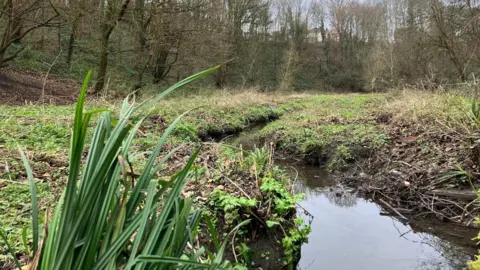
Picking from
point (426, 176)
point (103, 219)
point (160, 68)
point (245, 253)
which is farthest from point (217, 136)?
point (160, 68)

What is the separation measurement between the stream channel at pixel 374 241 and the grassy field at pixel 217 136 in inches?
41.0

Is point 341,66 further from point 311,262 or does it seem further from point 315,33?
point 311,262

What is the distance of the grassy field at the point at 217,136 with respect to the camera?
10.2ft

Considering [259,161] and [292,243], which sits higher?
[259,161]

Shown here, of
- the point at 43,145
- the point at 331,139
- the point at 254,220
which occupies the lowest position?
the point at 331,139

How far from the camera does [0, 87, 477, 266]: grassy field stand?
311 cm

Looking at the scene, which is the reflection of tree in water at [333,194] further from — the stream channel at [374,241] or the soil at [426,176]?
the soil at [426,176]

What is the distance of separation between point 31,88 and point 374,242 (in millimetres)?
13324

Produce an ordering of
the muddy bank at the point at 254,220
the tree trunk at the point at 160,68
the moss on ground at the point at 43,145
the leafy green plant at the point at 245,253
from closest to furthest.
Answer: the moss on ground at the point at 43,145 < the leafy green plant at the point at 245,253 < the muddy bank at the point at 254,220 < the tree trunk at the point at 160,68

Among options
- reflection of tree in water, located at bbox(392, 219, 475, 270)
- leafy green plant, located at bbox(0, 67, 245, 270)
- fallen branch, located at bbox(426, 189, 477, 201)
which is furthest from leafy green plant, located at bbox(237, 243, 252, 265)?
fallen branch, located at bbox(426, 189, 477, 201)

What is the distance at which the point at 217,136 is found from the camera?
9.80 meters

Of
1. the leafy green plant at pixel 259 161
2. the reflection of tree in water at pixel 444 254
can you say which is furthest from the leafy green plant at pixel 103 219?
the reflection of tree in water at pixel 444 254

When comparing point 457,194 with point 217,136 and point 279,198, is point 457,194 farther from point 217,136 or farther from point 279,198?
point 217,136

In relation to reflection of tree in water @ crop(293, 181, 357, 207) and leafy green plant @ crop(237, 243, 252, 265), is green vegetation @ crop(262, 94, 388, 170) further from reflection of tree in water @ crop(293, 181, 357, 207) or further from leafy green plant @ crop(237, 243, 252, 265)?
leafy green plant @ crop(237, 243, 252, 265)
